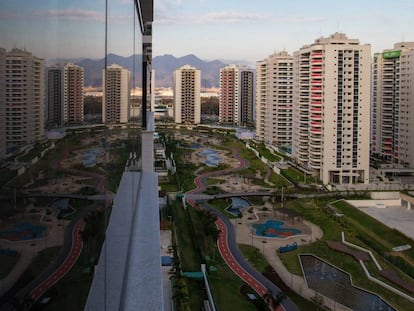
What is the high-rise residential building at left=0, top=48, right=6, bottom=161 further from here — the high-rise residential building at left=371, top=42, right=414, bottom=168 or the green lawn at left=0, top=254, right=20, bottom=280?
the high-rise residential building at left=371, top=42, right=414, bottom=168

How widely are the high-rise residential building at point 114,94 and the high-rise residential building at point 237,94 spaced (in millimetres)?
22958

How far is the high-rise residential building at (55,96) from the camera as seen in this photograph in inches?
13.3

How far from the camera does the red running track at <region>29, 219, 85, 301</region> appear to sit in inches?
10.8

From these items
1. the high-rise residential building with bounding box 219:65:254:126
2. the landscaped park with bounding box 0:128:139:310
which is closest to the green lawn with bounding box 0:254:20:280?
the landscaped park with bounding box 0:128:139:310

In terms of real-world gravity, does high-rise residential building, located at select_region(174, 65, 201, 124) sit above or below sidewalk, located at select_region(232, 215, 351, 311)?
above

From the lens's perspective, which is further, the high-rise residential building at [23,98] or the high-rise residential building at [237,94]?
the high-rise residential building at [237,94]

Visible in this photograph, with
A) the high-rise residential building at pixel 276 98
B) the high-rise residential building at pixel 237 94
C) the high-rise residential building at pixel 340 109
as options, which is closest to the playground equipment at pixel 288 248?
the high-rise residential building at pixel 340 109

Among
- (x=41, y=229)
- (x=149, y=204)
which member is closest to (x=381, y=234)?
(x=149, y=204)

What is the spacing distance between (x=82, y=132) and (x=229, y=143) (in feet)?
62.4

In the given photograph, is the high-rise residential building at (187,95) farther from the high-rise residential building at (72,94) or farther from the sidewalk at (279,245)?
the high-rise residential building at (72,94)

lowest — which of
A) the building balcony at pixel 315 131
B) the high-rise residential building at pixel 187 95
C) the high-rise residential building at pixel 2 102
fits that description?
the high-rise residential building at pixel 2 102

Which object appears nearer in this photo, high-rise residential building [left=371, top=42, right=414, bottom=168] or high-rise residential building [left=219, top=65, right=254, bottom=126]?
high-rise residential building [left=371, top=42, right=414, bottom=168]

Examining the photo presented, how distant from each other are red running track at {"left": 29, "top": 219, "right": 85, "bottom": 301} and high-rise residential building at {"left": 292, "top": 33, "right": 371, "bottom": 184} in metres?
11.6

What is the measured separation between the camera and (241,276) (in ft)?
19.5
